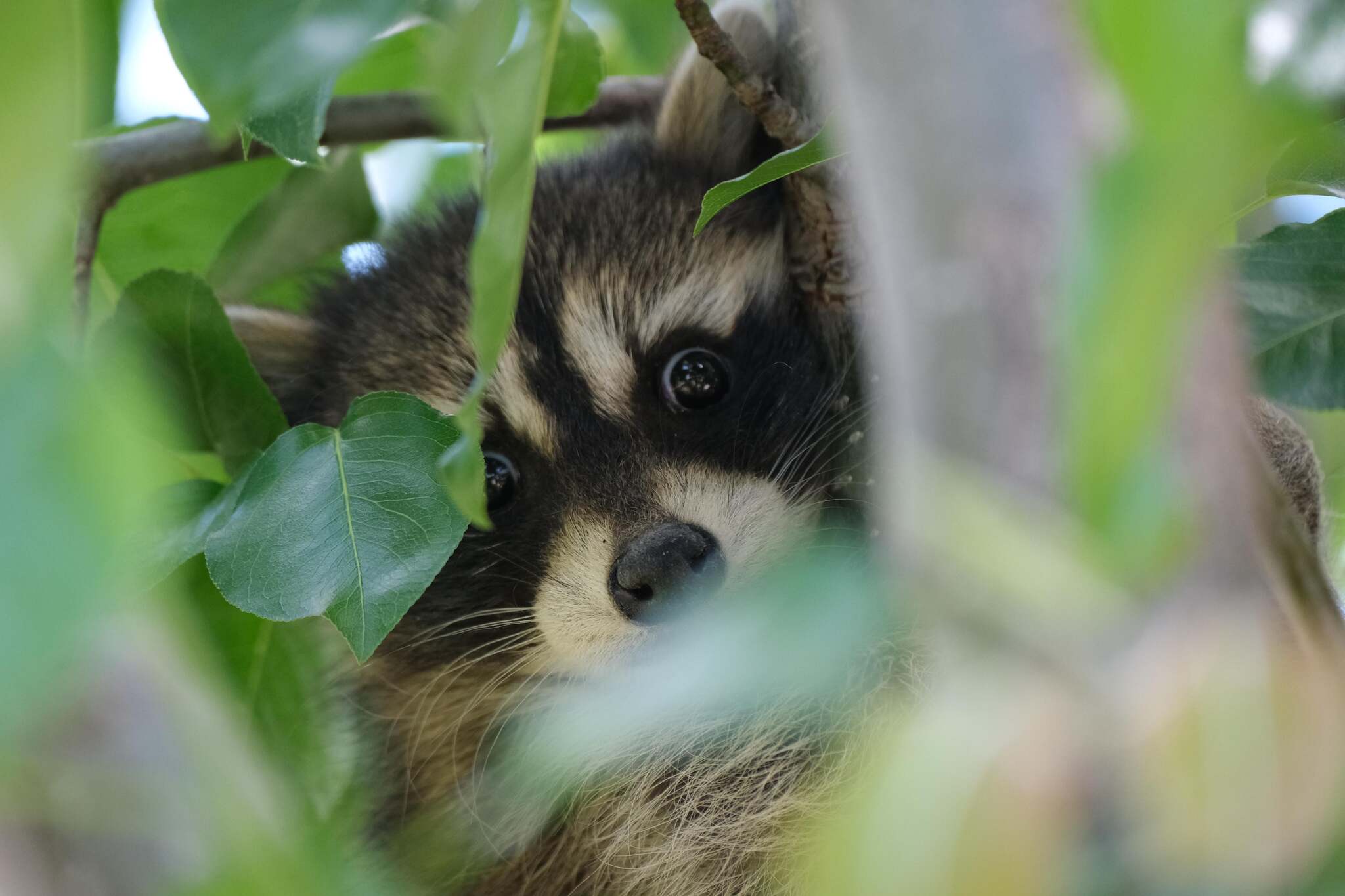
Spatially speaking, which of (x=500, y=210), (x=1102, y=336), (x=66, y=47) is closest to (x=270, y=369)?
(x=500, y=210)

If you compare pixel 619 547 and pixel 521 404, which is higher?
pixel 521 404

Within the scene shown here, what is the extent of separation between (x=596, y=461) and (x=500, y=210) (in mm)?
1175

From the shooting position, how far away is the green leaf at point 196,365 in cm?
175

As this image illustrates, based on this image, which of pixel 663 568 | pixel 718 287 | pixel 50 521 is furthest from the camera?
pixel 718 287

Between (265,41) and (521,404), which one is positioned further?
(521,404)

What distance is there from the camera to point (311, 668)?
6.95 ft

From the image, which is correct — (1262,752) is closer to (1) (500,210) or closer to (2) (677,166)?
(1) (500,210)

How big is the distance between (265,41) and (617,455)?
47.1 inches

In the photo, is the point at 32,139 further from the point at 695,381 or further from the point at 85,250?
the point at 695,381

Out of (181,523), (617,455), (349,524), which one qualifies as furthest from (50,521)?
(617,455)

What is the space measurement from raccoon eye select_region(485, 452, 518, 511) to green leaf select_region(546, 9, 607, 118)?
58 cm

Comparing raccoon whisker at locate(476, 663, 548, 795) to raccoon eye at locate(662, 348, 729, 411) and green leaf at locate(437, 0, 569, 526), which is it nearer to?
raccoon eye at locate(662, 348, 729, 411)

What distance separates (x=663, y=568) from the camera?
1.85 metres

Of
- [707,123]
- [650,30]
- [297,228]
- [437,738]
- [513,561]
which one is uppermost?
[650,30]
